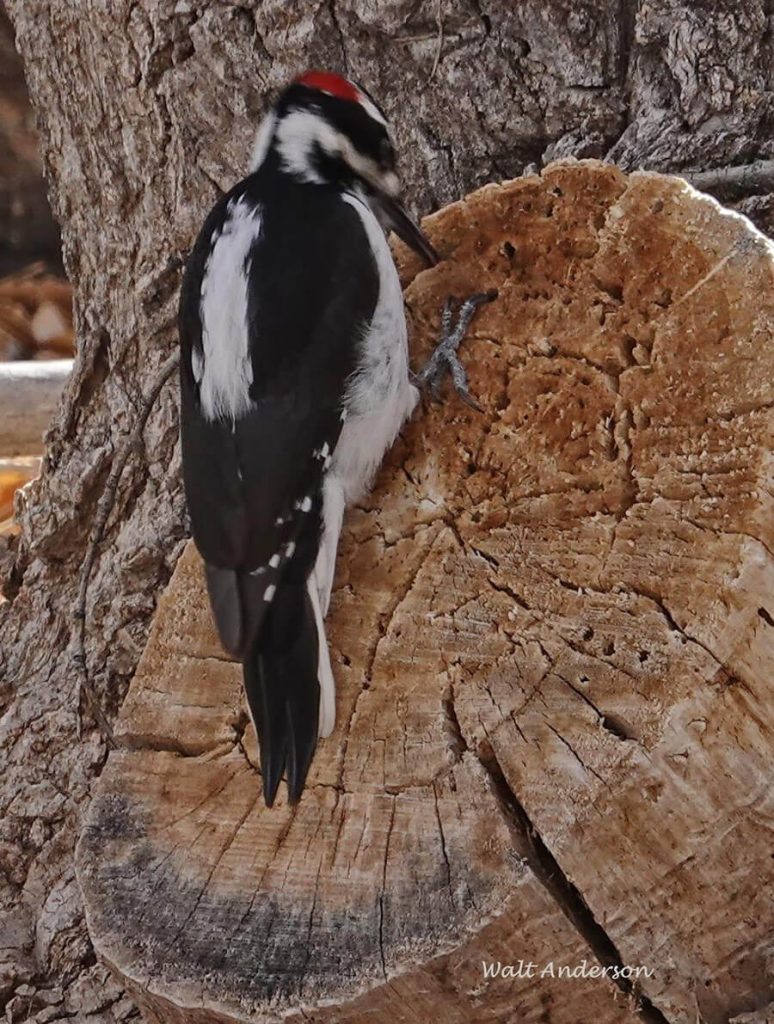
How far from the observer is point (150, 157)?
2.15m

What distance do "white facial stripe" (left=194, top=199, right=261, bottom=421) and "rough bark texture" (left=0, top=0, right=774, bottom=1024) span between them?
32 centimetres

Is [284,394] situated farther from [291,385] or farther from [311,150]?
[311,150]

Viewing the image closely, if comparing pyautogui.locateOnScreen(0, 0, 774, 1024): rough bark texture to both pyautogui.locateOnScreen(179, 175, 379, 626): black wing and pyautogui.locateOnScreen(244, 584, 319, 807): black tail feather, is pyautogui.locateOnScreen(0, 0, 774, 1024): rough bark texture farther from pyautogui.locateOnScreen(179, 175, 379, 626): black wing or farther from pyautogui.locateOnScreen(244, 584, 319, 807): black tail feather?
pyautogui.locateOnScreen(244, 584, 319, 807): black tail feather

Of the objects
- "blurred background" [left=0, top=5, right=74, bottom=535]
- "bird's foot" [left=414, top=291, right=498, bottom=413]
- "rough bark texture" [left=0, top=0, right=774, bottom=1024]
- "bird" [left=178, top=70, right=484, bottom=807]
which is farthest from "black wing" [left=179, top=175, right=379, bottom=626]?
"blurred background" [left=0, top=5, right=74, bottom=535]

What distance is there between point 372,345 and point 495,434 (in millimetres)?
274

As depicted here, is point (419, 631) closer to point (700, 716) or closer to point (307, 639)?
point (307, 639)

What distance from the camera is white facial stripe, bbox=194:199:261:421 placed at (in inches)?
65.9

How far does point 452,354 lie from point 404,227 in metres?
0.27

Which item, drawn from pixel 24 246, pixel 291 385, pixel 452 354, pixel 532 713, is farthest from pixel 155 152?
pixel 24 246

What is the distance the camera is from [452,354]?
1568 mm

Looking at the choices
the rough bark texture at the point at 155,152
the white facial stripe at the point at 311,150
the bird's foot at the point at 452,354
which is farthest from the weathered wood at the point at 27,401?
the bird's foot at the point at 452,354

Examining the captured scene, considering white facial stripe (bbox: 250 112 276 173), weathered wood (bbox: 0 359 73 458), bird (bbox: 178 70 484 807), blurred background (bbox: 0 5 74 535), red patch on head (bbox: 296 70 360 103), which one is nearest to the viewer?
bird (bbox: 178 70 484 807)

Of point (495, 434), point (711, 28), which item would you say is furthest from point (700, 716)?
point (711, 28)

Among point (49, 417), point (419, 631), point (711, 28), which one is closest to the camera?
point (419, 631)
